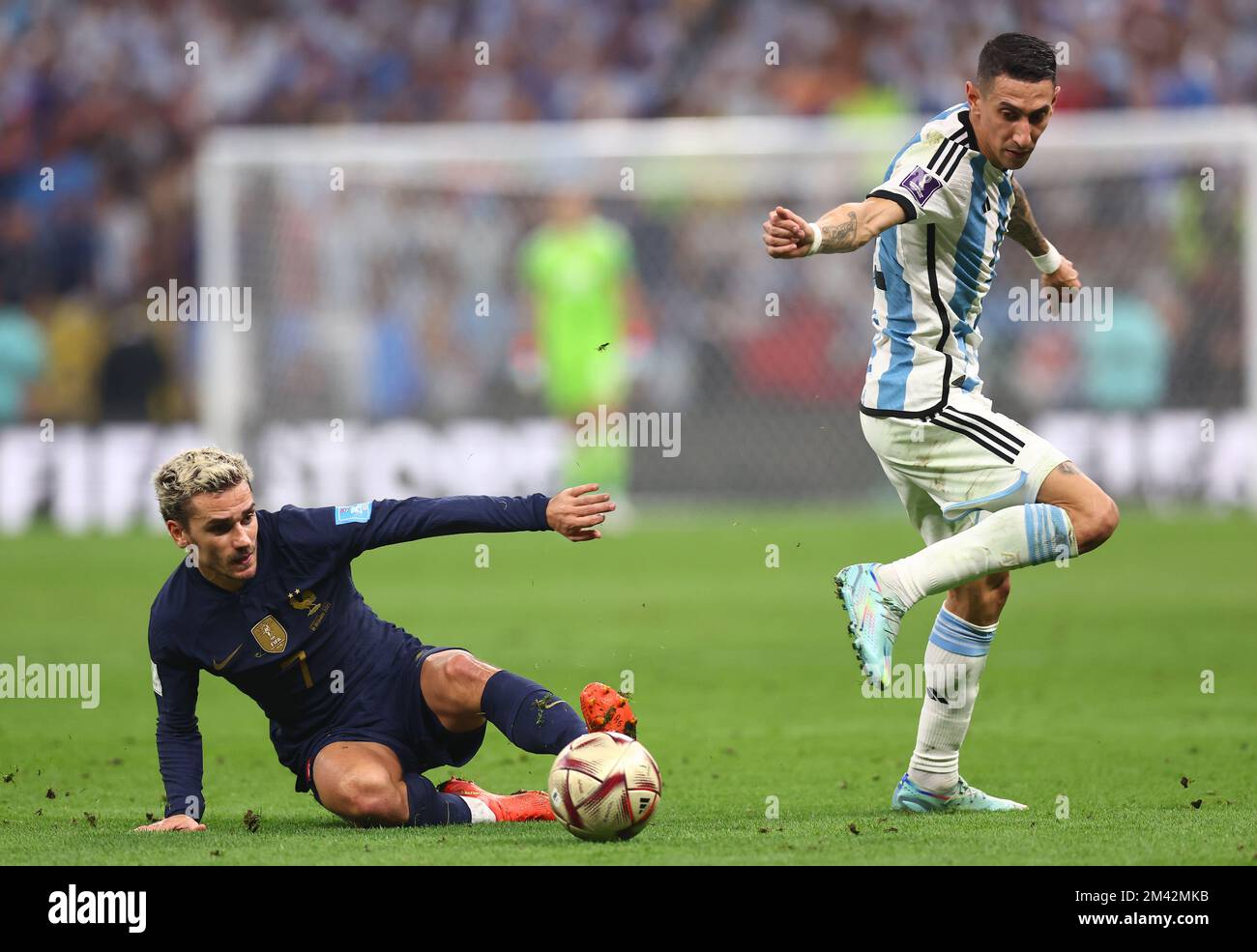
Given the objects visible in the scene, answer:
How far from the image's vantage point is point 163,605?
18.4 feet

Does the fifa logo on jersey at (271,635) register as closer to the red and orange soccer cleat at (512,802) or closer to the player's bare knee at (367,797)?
the player's bare knee at (367,797)

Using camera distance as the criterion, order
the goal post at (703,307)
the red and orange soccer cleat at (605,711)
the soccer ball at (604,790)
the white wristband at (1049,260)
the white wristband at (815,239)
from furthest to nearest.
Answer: the goal post at (703,307) < the white wristband at (1049,260) < the red and orange soccer cleat at (605,711) < the white wristband at (815,239) < the soccer ball at (604,790)

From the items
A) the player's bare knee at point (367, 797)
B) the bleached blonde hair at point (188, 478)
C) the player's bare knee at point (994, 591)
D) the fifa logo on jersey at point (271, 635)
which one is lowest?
the player's bare knee at point (367, 797)

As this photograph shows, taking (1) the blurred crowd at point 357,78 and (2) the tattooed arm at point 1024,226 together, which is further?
(1) the blurred crowd at point 357,78

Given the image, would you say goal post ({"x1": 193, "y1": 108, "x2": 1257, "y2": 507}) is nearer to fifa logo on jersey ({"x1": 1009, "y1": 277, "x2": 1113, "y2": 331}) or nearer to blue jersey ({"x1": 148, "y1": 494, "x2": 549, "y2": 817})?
fifa logo on jersey ({"x1": 1009, "y1": 277, "x2": 1113, "y2": 331})

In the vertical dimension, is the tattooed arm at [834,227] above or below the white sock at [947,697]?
above

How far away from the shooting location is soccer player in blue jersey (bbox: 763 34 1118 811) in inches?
215

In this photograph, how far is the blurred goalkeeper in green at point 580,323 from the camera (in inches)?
640

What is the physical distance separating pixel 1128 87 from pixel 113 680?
13.7 meters

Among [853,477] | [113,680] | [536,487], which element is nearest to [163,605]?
[113,680]

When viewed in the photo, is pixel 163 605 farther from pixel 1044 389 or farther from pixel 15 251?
pixel 15 251

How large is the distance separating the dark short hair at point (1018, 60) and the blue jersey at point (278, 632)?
79.5 inches

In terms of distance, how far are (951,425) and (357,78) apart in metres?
16.4

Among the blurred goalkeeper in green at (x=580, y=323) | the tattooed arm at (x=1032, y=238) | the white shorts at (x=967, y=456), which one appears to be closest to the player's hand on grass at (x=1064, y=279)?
the tattooed arm at (x=1032, y=238)
